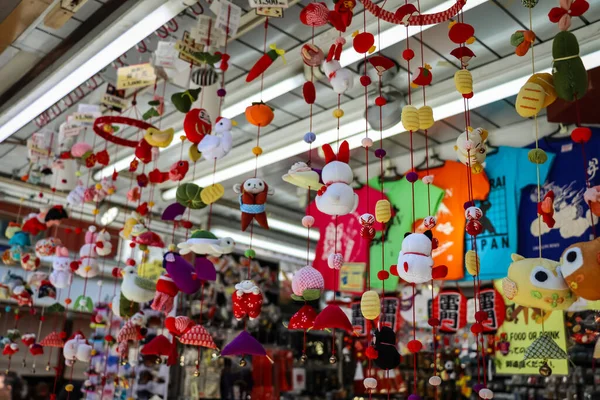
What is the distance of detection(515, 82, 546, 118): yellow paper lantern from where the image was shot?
2008 millimetres

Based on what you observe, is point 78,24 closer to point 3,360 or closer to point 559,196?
point 559,196

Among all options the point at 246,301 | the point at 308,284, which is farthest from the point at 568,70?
the point at 246,301

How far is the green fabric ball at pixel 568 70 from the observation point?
6.39 ft

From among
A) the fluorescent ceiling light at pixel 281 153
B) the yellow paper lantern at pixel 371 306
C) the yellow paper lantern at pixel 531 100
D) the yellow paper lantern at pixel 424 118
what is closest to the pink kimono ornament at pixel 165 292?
the yellow paper lantern at pixel 371 306

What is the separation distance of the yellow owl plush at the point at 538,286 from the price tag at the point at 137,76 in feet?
7.52

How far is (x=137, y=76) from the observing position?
3.38m

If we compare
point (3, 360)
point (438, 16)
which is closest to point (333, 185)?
point (438, 16)

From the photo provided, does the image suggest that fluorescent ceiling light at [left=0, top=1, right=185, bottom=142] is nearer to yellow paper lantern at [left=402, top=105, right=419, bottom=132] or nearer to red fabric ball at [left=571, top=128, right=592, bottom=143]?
yellow paper lantern at [left=402, top=105, right=419, bottom=132]

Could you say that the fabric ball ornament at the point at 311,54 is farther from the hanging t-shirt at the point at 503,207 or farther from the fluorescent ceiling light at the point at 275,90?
the hanging t-shirt at the point at 503,207

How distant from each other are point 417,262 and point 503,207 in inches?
89.5

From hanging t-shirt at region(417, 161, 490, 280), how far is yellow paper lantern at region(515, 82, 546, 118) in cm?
209

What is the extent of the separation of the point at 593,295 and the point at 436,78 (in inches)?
97.6

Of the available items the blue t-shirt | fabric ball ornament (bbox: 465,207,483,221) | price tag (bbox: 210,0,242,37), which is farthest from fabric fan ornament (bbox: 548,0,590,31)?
the blue t-shirt

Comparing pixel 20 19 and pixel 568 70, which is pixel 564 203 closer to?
pixel 568 70
